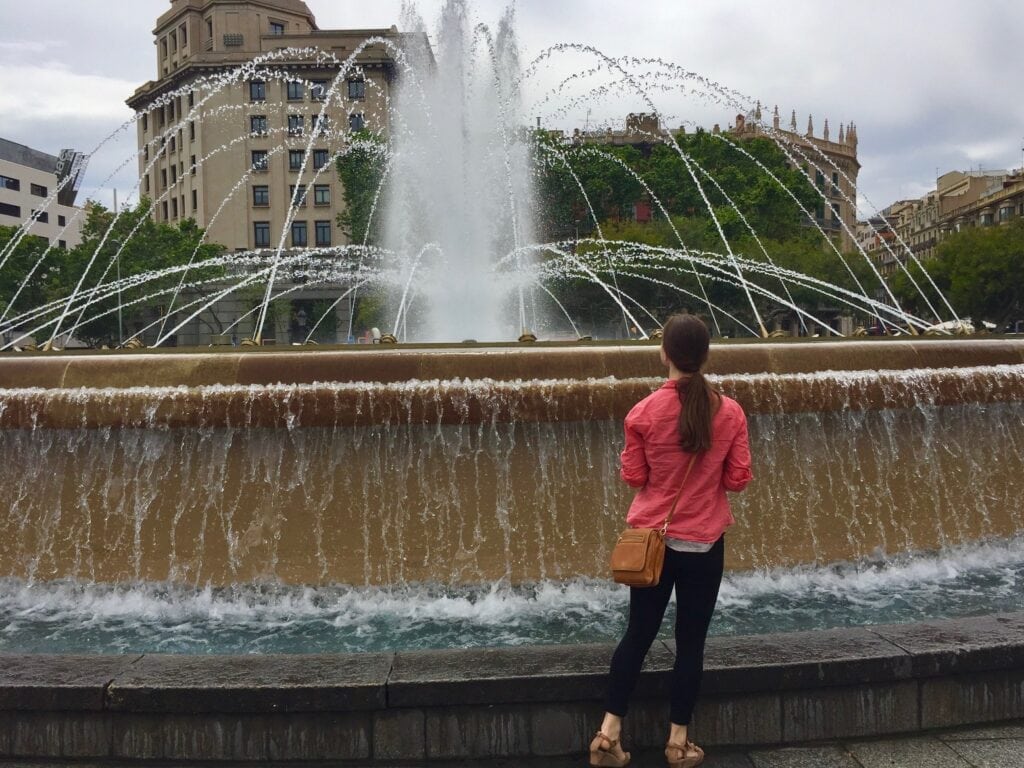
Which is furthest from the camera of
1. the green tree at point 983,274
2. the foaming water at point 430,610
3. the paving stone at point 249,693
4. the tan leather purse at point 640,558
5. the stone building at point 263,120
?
the stone building at point 263,120

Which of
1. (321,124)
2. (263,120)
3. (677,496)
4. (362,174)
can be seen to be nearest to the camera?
(677,496)

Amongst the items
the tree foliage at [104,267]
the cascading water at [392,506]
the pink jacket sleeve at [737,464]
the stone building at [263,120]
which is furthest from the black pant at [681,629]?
the stone building at [263,120]

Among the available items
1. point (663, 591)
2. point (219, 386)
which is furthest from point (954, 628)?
point (219, 386)

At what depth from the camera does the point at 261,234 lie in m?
65.8

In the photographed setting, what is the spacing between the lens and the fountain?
5.09 metres

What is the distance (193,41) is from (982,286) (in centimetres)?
6102

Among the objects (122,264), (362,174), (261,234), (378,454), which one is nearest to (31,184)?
(261,234)

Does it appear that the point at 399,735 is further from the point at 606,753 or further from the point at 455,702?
the point at 606,753

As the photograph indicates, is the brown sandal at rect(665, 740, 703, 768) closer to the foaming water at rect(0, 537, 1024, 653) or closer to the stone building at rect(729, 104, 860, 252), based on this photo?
the foaming water at rect(0, 537, 1024, 653)

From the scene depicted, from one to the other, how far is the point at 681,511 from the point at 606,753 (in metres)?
0.90

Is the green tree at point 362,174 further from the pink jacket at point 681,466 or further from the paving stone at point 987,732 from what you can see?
the paving stone at point 987,732

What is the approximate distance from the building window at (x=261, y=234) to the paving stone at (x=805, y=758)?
66.2 meters

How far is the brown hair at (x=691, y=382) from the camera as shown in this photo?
3.03 metres

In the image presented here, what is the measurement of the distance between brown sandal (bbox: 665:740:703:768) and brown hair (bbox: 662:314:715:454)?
1.07 metres
